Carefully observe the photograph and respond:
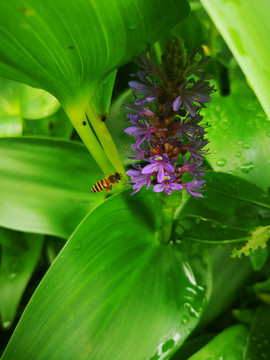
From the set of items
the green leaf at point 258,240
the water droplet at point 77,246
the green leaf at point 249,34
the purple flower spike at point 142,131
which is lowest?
the green leaf at point 258,240

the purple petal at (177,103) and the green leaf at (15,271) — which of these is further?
the green leaf at (15,271)

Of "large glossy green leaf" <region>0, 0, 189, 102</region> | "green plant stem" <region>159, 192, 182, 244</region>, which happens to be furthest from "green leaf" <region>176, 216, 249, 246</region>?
"large glossy green leaf" <region>0, 0, 189, 102</region>

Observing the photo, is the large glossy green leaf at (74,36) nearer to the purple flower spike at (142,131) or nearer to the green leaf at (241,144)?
the purple flower spike at (142,131)

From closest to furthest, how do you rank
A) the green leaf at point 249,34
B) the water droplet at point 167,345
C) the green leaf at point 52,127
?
the green leaf at point 249,34 → the water droplet at point 167,345 → the green leaf at point 52,127

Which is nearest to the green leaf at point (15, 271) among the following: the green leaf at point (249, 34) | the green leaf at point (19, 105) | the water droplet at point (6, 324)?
the water droplet at point (6, 324)

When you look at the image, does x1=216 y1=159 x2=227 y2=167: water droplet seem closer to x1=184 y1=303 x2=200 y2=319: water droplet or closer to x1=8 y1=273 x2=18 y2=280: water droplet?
x1=184 y1=303 x2=200 y2=319: water droplet

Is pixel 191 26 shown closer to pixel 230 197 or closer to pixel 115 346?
pixel 230 197

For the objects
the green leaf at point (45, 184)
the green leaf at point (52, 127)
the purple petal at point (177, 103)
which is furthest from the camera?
the green leaf at point (52, 127)

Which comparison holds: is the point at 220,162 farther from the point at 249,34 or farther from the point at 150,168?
the point at 249,34
